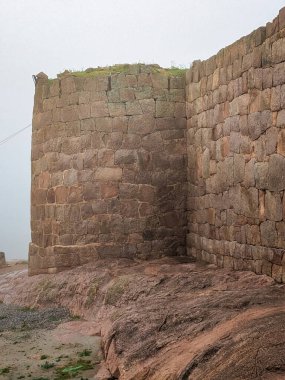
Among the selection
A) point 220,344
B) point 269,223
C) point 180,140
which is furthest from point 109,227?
point 220,344

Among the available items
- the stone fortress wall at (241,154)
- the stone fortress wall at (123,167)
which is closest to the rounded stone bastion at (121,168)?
the stone fortress wall at (123,167)

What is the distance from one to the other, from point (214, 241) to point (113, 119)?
3.40 m

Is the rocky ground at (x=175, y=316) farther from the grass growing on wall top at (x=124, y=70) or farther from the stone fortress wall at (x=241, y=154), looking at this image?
the grass growing on wall top at (x=124, y=70)

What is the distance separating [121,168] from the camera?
11.7 metres

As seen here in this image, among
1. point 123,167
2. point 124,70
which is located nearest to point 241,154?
point 123,167

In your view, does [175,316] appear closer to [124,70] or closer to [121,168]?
[121,168]

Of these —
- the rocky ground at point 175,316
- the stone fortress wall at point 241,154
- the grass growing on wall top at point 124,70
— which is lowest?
the rocky ground at point 175,316

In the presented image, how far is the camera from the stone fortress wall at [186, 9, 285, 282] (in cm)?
798

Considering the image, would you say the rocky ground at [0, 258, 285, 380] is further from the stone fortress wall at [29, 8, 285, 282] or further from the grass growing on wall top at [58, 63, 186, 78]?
the grass growing on wall top at [58, 63, 186, 78]

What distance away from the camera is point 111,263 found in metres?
11.3

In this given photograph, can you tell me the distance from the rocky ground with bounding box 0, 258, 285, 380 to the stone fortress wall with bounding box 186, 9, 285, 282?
0.44 meters

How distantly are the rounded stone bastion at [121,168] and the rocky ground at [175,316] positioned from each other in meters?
0.57

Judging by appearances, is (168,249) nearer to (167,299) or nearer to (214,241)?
(214,241)

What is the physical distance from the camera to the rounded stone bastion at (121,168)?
11.7 metres
